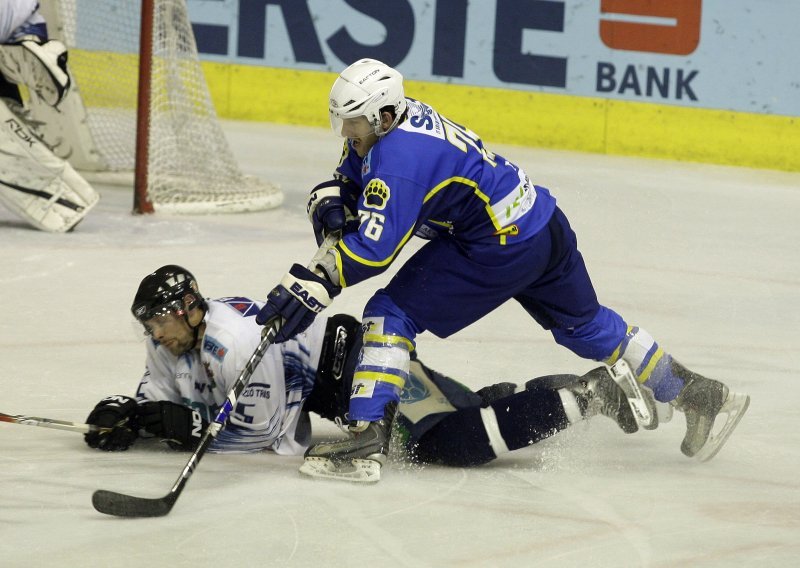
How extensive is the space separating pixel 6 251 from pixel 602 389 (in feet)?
10.4

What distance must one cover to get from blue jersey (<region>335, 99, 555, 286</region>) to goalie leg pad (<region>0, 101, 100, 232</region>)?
3046mm

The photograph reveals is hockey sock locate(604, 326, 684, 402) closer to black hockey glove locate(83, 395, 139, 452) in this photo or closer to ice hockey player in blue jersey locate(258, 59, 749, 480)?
ice hockey player in blue jersey locate(258, 59, 749, 480)

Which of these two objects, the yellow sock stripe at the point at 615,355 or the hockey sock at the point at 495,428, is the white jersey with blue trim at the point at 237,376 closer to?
the hockey sock at the point at 495,428

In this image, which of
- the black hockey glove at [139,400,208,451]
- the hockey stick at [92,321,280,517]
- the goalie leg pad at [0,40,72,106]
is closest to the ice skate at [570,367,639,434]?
the hockey stick at [92,321,280,517]

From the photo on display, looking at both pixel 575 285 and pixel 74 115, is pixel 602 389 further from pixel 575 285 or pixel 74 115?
pixel 74 115

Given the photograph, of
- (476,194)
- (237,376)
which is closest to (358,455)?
(237,376)

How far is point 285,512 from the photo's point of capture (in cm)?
279

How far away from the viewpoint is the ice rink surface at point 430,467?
8.65ft

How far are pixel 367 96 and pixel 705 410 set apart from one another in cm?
116

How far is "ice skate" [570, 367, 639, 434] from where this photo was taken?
3170 mm

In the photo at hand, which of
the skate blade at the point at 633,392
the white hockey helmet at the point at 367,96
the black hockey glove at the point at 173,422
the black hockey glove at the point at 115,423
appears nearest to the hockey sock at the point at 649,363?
the skate blade at the point at 633,392

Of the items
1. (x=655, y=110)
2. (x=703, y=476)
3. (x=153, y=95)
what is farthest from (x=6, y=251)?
(x=655, y=110)

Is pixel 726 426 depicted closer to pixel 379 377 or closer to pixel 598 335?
pixel 598 335

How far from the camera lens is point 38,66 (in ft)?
19.2
